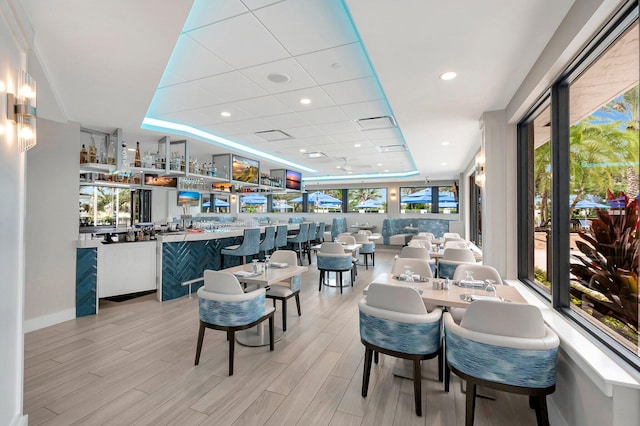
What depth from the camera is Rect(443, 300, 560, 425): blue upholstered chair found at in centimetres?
173

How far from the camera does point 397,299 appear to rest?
223cm

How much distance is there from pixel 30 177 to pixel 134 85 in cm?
205

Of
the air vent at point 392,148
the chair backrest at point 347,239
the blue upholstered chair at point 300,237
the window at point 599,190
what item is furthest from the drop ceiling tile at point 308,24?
the blue upholstered chair at point 300,237

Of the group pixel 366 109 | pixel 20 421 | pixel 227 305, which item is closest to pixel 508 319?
pixel 227 305

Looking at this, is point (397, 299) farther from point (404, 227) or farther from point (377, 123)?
point (404, 227)

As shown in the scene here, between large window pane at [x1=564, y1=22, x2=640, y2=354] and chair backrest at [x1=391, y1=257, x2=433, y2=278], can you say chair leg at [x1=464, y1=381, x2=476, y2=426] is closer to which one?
large window pane at [x1=564, y1=22, x2=640, y2=354]

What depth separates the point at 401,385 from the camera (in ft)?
8.44

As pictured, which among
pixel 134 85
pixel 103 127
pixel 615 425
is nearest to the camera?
pixel 615 425

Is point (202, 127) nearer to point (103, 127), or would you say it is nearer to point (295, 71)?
point (103, 127)

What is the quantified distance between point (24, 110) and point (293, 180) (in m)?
7.88

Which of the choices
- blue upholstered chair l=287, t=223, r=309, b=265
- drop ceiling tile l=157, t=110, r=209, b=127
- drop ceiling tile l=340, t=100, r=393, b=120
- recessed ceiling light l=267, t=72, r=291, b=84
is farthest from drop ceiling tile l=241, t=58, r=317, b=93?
blue upholstered chair l=287, t=223, r=309, b=265

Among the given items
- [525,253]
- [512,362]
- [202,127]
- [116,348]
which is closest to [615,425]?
[512,362]

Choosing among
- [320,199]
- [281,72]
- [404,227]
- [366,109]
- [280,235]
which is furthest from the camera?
[320,199]

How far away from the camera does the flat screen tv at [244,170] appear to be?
6.98m
